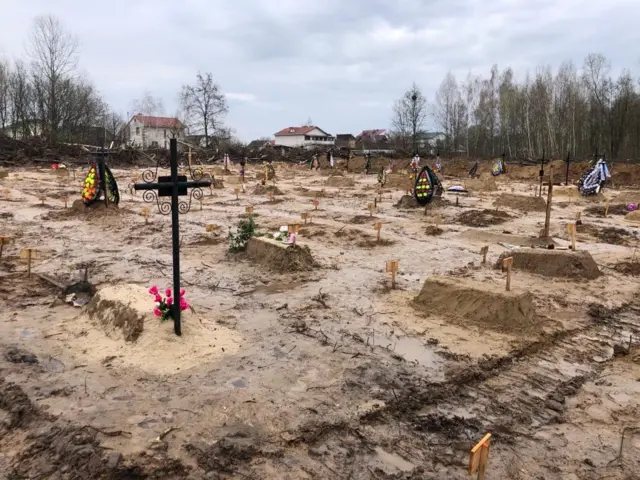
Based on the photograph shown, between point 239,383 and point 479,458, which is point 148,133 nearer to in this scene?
point 239,383

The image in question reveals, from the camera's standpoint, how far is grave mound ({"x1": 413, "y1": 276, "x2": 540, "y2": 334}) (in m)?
6.53

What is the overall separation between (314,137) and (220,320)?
89.6 meters

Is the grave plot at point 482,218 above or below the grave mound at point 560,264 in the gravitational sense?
above

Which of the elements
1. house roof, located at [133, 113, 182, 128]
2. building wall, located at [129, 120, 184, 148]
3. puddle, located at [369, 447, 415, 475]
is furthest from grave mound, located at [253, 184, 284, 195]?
house roof, located at [133, 113, 182, 128]

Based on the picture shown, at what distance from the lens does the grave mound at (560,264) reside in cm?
926

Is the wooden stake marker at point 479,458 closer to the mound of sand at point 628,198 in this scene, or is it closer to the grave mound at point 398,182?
the mound of sand at point 628,198

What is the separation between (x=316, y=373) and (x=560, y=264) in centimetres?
618

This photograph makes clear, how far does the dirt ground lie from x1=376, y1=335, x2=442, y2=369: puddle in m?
0.03

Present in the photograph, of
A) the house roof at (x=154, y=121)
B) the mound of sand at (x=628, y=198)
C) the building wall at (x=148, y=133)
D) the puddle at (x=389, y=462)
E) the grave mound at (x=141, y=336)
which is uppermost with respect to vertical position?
the house roof at (x=154, y=121)

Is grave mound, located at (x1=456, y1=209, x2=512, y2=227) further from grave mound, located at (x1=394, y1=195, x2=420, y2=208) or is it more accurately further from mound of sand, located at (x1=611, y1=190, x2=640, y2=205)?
mound of sand, located at (x1=611, y1=190, x2=640, y2=205)

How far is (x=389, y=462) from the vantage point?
364 centimetres

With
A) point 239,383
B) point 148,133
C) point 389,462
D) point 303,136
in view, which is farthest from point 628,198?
point 303,136

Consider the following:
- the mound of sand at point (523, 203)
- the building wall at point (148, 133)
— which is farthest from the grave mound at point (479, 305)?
the building wall at point (148, 133)

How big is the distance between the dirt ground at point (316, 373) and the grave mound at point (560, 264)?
239 millimetres
